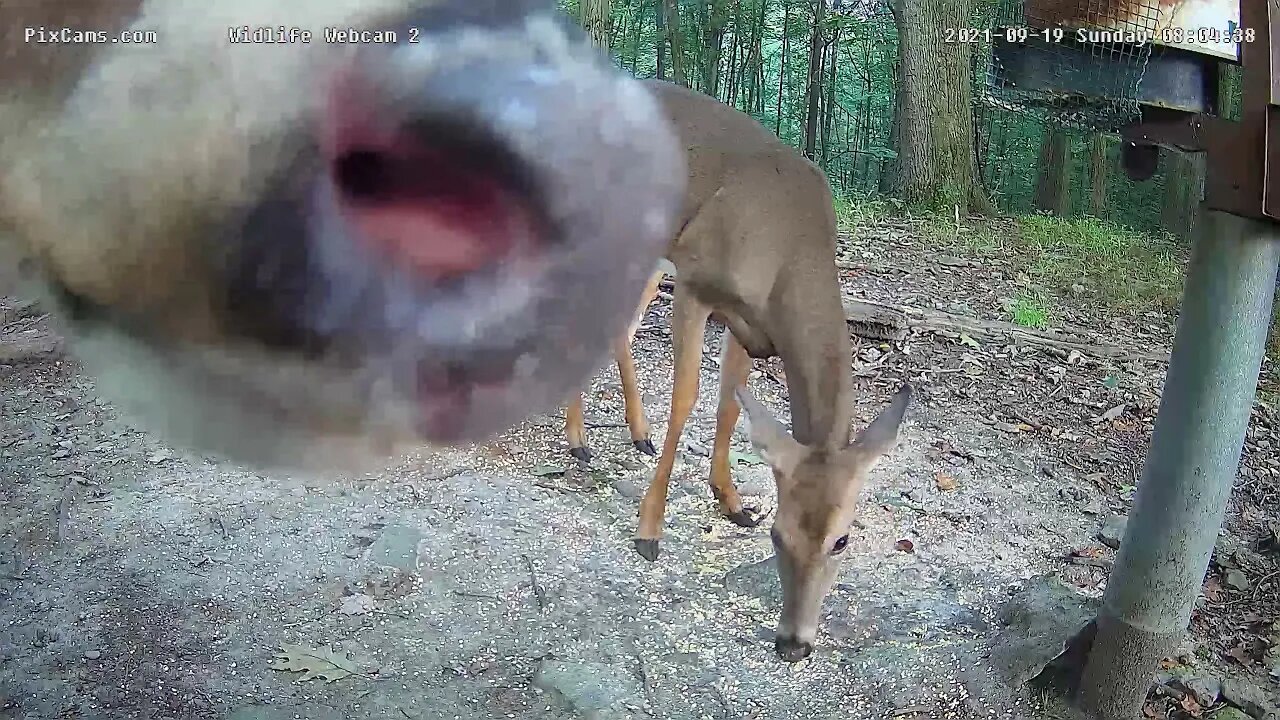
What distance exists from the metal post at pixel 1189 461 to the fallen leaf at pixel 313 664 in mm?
1240

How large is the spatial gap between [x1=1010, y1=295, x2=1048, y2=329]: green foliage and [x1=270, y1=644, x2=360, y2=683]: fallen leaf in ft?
7.62

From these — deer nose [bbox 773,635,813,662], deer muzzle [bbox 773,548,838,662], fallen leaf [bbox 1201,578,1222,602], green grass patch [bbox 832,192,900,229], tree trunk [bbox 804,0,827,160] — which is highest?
tree trunk [bbox 804,0,827,160]

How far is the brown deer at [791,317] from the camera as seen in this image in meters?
1.45

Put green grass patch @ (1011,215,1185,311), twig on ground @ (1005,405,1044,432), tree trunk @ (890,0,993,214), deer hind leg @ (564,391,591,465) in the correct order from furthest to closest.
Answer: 1. green grass patch @ (1011,215,1185,311)
2. twig on ground @ (1005,405,1044,432)
3. deer hind leg @ (564,391,591,465)
4. tree trunk @ (890,0,993,214)

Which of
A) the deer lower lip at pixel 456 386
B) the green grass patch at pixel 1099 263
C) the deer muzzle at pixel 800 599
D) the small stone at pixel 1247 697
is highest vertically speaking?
the deer lower lip at pixel 456 386

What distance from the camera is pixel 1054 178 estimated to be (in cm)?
448

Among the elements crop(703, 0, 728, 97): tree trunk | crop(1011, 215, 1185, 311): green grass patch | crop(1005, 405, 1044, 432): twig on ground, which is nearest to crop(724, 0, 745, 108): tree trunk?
crop(703, 0, 728, 97): tree trunk

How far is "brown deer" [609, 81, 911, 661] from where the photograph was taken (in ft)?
4.76

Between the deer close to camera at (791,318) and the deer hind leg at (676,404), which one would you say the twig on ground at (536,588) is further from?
the deer close to camera at (791,318)

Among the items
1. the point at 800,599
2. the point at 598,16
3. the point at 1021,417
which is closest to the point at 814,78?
the point at 598,16

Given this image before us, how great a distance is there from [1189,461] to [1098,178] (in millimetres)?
4116

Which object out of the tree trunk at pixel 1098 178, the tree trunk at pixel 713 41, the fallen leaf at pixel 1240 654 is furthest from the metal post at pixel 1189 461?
the tree trunk at pixel 1098 178

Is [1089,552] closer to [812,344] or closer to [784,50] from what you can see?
[812,344]

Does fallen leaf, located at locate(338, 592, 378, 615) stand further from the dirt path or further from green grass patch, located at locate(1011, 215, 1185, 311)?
green grass patch, located at locate(1011, 215, 1185, 311)
